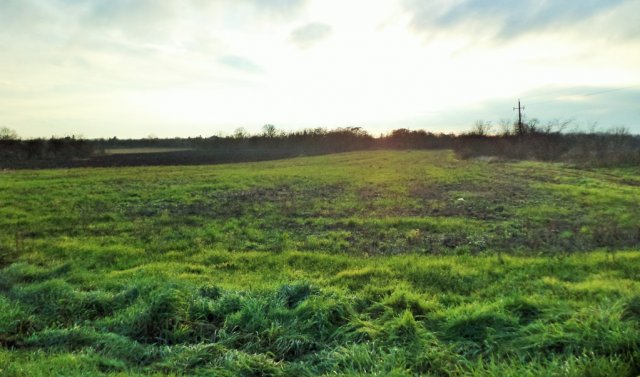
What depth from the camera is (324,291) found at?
6.77m

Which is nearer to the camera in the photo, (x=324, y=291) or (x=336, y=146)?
(x=324, y=291)

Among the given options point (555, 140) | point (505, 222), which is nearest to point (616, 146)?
point (555, 140)

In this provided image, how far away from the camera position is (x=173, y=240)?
1148 centimetres

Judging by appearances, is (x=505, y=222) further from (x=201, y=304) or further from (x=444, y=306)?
(x=201, y=304)

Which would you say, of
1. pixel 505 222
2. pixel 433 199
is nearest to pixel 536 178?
pixel 433 199

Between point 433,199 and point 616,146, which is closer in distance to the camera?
point 433,199

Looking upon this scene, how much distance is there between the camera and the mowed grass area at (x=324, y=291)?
4.65 meters

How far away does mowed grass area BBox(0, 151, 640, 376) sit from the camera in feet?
15.3

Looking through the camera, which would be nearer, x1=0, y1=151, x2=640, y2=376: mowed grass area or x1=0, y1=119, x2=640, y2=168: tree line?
x1=0, y1=151, x2=640, y2=376: mowed grass area

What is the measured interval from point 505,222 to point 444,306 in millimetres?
7847

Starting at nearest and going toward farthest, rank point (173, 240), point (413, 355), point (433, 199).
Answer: point (413, 355), point (173, 240), point (433, 199)

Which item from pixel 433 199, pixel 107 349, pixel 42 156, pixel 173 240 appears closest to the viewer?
pixel 107 349

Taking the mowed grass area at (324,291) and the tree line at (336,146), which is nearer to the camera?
the mowed grass area at (324,291)

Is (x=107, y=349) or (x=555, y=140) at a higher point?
(x=555, y=140)
